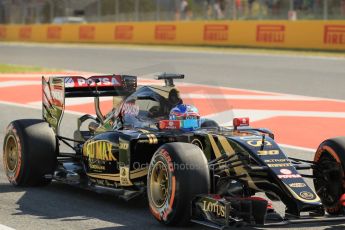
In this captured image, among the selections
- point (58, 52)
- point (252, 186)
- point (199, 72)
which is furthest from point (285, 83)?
point (58, 52)

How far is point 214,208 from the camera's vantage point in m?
6.41

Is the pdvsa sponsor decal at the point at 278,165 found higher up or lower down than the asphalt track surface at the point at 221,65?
higher up

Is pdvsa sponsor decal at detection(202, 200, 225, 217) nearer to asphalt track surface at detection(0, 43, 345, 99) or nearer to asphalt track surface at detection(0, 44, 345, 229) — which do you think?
asphalt track surface at detection(0, 44, 345, 229)

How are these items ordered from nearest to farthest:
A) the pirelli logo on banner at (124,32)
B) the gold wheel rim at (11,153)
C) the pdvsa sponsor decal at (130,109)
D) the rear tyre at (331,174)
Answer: the rear tyre at (331,174) → the pdvsa sponsor decal at (130,109) → the gold wheel rim at (11,153) → the pirelli logo on banner at (124,32)

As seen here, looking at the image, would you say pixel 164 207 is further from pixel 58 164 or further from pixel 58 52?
pixel 58 52

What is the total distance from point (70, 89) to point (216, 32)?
24.0m

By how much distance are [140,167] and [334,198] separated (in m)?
1.67

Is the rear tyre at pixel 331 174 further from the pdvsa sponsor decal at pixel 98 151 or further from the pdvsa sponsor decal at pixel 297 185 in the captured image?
the pdvsa sponsor decal at pixel 98 151

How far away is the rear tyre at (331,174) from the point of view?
23.3 feet

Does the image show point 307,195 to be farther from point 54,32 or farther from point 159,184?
point 54,32

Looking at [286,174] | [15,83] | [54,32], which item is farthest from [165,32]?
[286,174]

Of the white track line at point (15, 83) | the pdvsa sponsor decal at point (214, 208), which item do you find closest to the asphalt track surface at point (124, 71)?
the pdvsa sponsor decal at point (214, 208)

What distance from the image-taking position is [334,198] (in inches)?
282

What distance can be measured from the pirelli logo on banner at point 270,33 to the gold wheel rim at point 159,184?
2310cm
